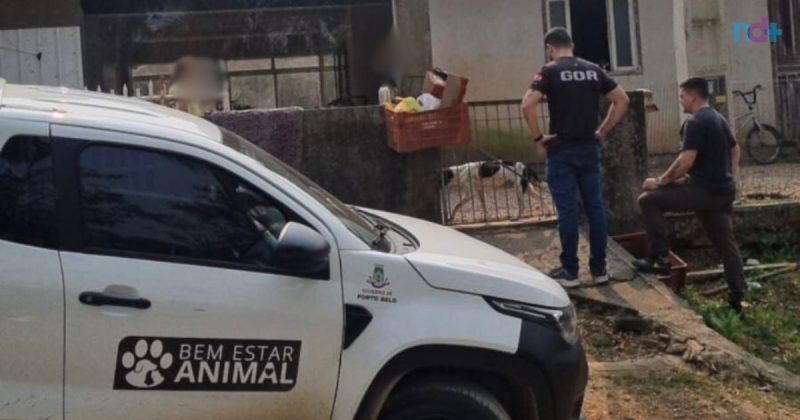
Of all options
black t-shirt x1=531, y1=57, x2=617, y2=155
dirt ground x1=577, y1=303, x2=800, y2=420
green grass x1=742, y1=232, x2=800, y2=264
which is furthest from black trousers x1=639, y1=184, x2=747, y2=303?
green grass x1=742, y1=232, x2=800, y2=264

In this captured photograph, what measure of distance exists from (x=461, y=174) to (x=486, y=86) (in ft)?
25.2

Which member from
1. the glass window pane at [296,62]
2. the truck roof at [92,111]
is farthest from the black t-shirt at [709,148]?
the glass window pane at [296,62]

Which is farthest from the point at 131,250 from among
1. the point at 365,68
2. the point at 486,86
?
the point at 486,86

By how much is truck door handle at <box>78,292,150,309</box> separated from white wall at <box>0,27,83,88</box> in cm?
691

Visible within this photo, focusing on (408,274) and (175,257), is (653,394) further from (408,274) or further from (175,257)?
(175,257)

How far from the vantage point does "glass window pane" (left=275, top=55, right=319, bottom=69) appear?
14672 mm

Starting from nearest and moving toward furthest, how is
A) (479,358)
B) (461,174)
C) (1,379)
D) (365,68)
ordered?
(1,379) < (479,358) < (461,174) < (365,68)

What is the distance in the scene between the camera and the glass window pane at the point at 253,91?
44.0ft

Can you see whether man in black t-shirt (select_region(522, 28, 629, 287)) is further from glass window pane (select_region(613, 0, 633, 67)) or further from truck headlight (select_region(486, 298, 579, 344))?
glass window pane (select_region(613, 0, 633, 67))

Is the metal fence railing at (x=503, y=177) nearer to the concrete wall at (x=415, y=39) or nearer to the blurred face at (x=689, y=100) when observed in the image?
the concrete wall at (x=415, y=39)

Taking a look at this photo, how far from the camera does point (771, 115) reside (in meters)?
16.1

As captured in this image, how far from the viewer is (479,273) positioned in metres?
3.64

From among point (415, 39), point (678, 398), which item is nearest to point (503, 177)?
point (415, 39)

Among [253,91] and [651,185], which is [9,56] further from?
[651,185]
